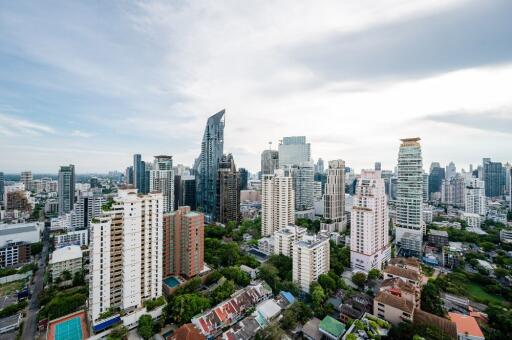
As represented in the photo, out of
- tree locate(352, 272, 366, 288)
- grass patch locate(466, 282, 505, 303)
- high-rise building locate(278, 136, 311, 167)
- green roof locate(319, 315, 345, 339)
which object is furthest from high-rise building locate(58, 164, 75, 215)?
grass patch locate(466, 282, 505, 303)

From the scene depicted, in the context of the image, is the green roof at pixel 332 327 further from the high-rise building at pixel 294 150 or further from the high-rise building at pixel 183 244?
the high-rise building at pixel 294 150

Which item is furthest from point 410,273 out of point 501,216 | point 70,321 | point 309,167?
point 501,216

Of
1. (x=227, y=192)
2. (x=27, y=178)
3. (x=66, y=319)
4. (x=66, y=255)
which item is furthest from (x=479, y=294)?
(x=27, y=178)

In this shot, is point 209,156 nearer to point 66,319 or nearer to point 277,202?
point 277,202

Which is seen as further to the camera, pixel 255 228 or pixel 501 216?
pixel 501 216

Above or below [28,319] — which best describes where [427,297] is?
above

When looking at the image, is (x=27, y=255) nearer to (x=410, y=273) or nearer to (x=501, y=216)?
(x=410, y=273)

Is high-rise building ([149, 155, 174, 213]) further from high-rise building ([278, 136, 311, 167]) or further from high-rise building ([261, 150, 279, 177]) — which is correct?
high-rise building ([278, 136, 311, 167])
